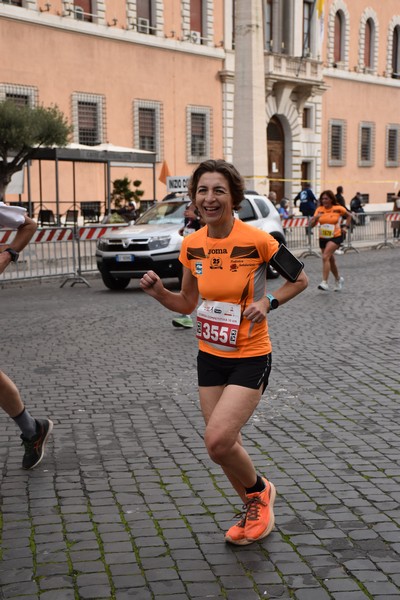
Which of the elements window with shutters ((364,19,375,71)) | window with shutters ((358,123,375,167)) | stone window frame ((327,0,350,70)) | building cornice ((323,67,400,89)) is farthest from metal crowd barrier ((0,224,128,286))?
window with shutters ((364,19,375,71))

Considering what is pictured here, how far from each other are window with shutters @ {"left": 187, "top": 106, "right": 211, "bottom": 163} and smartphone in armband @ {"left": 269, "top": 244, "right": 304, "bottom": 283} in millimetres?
32941

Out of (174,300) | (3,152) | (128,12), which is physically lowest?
(174,300)

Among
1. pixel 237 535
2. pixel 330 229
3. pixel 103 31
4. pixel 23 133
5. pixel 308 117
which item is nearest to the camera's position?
pixel 237 535

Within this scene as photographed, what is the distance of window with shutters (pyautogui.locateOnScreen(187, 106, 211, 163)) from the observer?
36500mm

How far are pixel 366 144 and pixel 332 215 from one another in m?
35.5

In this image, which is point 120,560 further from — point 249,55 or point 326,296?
point 249,55

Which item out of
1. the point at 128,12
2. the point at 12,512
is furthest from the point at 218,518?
the point at 128,12

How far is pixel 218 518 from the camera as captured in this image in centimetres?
436

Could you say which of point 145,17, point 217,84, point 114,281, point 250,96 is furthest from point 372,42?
point 114,281

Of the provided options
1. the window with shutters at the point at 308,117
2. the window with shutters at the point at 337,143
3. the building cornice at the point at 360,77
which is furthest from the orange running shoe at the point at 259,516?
the building cornice at the point at 360,77

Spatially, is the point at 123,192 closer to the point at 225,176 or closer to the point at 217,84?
the point at 217,84

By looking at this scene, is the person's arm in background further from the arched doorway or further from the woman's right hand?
the arched doorway

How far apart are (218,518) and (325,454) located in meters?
1.29

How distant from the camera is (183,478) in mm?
4996
